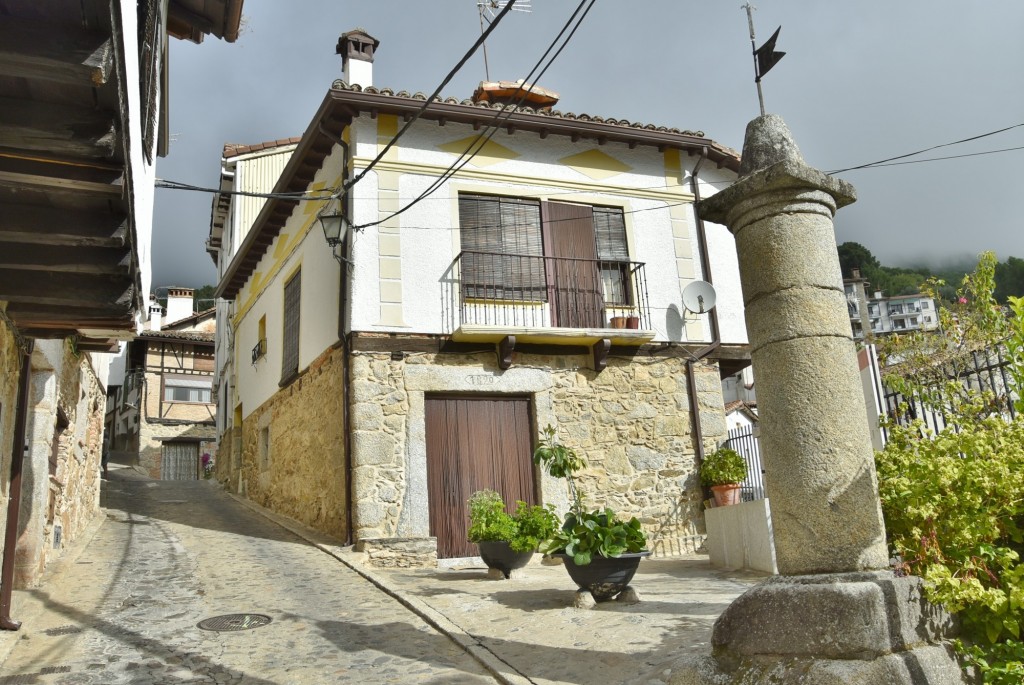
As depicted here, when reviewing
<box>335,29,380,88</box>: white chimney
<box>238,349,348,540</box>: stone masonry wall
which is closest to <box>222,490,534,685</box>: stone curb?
<box>238,349,348,540</box>: stone masonry wall

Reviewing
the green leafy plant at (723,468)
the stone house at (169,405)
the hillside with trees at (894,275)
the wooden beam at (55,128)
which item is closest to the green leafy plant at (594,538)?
the green leafy plant at (723,468)

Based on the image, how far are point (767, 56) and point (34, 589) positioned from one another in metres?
7.38

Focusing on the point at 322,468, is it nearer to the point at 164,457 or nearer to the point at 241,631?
the point at 241,631

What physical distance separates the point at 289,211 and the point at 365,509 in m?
5.77

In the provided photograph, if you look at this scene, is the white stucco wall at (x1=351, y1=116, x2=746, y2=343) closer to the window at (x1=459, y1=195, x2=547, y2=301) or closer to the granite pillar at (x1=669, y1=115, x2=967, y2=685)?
the window at (x1=459, y1=195, x2=547, y2=301)

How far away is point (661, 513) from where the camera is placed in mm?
10922

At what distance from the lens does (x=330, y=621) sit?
6680 mm

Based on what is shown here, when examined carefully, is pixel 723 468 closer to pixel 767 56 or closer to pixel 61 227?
pixel 767 56

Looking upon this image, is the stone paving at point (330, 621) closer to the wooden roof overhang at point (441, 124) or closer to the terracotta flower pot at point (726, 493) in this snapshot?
the terracotta flower pot at point (726, 493)

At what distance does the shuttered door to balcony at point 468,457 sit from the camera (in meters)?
10.1

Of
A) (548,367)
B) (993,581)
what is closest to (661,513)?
(548,367)

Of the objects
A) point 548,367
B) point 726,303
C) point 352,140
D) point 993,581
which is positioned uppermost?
point 352,140

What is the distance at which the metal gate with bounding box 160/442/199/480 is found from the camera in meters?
26.9

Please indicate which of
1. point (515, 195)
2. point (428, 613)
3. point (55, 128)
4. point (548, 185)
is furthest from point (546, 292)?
point (55, 128)
